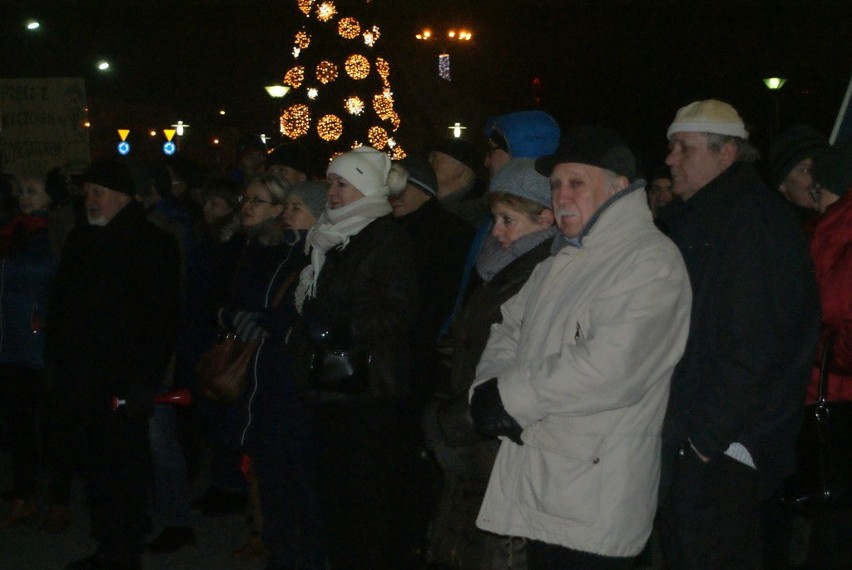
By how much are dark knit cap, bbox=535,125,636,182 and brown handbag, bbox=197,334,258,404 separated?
9.02ft

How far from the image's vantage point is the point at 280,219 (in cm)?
647

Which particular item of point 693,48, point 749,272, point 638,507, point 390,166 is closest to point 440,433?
point 638,507

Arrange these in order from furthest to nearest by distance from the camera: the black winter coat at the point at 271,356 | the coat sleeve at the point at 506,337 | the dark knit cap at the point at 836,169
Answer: the black winter coat at the point at 271,356
the dark knit cap at the point at 836,169
the coat sleeve at the point at 506,337

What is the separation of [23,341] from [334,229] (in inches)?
118

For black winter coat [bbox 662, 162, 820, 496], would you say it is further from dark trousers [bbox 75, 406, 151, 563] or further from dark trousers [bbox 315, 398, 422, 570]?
dark trousers [bbox 75, 406, 151, 563]

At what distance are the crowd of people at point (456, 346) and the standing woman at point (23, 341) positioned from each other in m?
0.02

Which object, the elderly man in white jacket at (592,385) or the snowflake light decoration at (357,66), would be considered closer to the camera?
the elderly man in white jacket at (592,385)

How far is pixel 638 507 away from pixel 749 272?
0.94 metres

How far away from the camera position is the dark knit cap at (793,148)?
18.1 ft

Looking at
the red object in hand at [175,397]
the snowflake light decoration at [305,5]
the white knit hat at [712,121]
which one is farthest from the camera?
the snowflake light decoration at [305,5]

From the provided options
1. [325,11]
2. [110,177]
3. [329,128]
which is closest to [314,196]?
[110,177]

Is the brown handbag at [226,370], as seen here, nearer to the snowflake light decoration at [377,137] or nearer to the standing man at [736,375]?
the standing man at [736,375]

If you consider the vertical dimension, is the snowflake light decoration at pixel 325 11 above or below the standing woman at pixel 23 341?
above

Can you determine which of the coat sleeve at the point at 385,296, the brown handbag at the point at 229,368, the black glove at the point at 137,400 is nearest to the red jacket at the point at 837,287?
the coat sleeve at the point at 385,296
